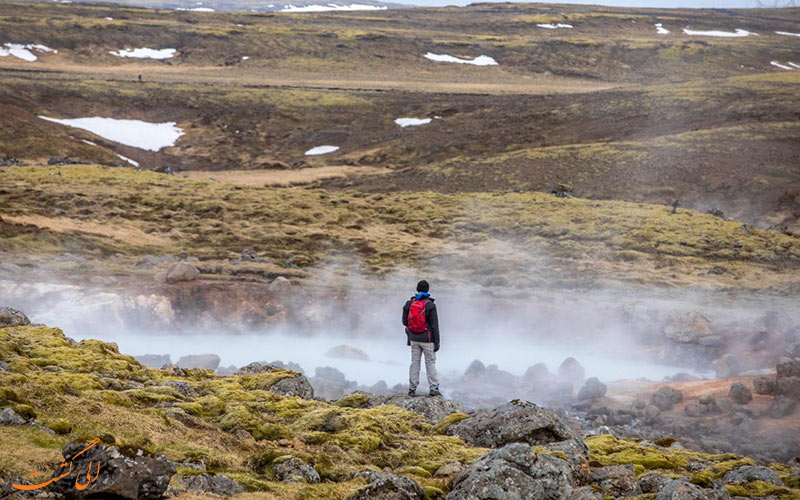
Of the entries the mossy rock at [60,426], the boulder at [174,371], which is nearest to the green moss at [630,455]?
the mossy rock at [60,426]

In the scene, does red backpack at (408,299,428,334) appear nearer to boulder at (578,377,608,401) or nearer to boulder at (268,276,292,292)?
boulder at (578,377,608,401)

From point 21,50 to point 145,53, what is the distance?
18618 millimetres

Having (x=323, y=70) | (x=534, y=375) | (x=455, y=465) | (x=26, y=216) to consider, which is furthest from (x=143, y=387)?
(x=323, y=70)

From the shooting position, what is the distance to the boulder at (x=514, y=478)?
33.4ft

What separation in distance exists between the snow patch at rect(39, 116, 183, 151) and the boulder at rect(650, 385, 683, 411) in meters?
62.1

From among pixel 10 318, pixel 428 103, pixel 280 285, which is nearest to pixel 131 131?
pixel 428 103

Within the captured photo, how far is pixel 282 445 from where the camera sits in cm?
1276

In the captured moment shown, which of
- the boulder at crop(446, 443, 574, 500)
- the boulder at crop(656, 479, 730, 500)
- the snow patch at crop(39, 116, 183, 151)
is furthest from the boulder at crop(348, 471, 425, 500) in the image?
the snow patch at crop(39, 116, 183, 151)

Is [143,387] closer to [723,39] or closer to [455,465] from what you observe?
[455,465]

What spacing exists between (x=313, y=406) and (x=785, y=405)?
13.3 m

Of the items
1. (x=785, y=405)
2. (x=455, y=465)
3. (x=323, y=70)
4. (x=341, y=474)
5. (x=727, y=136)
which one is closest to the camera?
(x=341, y=474)

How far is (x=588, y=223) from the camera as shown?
160 ft

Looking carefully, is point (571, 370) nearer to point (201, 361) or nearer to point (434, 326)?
point (201, 361)

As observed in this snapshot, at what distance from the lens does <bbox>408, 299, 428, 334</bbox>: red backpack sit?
669 inches
